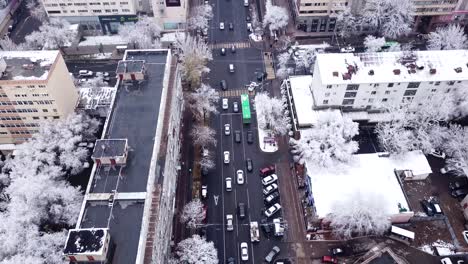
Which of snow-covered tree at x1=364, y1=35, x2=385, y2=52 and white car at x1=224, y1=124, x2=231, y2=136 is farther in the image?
snow-covered tree at x1=364, y1=35, x2=385, y2=52

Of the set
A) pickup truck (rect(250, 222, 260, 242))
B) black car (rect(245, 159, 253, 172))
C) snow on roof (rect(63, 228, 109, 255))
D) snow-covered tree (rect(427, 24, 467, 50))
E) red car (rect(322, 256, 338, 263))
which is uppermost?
snow-covered tree (rect(427, 24, 467, 50))

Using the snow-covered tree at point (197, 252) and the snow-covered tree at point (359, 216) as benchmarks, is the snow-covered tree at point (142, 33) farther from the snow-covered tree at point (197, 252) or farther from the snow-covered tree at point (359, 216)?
the snow-covered tree at point (359, 216)

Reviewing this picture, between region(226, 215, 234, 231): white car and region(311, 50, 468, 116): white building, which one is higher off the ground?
region(311, 50, 468, 116): white building

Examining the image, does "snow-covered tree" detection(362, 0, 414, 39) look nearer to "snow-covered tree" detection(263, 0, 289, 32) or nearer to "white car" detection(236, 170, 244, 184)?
"snow-covered tree" detection(263, 0, 289, 32)

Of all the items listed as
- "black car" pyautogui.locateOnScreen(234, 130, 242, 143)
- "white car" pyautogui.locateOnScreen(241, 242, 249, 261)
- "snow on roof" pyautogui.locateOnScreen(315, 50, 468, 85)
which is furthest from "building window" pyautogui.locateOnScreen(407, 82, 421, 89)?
"white car" pyautogui.locateOnScreen(241, 242, 249, 261)

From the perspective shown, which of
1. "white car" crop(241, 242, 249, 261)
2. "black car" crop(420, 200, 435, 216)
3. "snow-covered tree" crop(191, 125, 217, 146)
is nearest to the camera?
"white car" crop(241, 242, 249, 261)

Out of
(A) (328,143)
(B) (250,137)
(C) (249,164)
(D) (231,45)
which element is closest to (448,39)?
(A) (328,143)

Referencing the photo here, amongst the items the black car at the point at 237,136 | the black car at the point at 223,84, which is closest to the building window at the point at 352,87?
the black car at the point at 237,136
